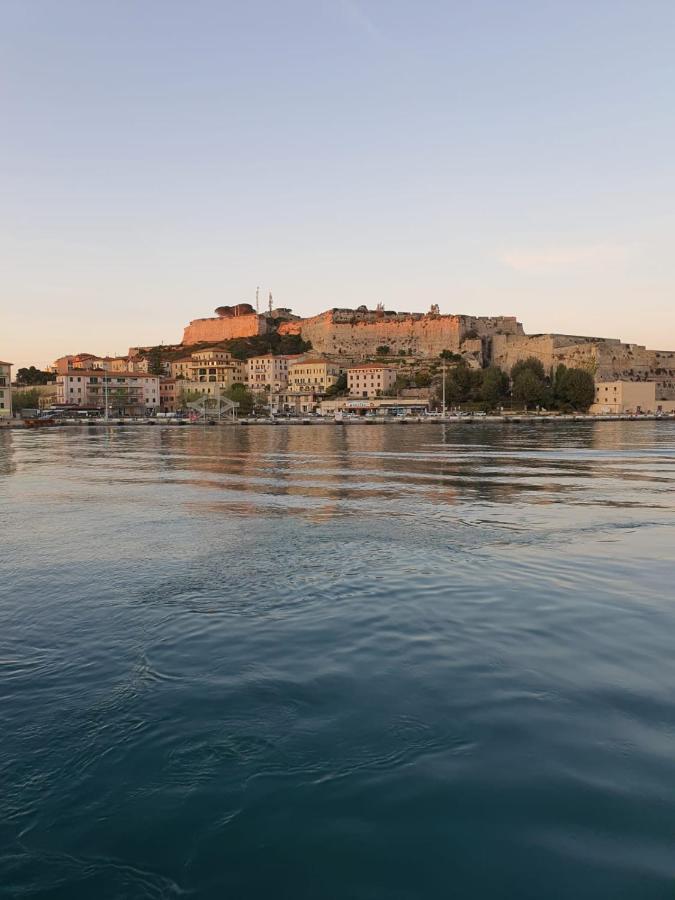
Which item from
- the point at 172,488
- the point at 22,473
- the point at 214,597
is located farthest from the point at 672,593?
the point at 22,473

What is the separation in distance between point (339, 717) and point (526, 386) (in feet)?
311

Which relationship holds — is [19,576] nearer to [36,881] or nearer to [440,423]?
[36,881]

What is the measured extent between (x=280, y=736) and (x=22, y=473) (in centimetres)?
2369

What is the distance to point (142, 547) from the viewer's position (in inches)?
477

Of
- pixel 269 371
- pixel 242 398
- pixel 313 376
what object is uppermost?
pixel 269 371

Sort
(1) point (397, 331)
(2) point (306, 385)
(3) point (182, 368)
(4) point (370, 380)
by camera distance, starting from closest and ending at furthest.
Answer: (4) point (370, 380) < (2) point (306, 385) < (3) point (182, 368) < (1) point (397, 331)

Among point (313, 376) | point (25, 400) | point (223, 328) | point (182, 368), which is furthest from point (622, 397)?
point (25, 400)

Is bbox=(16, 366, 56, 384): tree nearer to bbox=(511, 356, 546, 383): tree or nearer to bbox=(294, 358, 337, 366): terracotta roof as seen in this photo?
bbox=(294, 358, 337, 366): terracotta roof

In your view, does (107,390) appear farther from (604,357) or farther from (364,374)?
(604,357)

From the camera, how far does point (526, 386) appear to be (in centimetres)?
9656

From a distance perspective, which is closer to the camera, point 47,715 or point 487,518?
point 47,715

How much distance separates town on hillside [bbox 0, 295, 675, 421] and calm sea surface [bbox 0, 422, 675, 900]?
270 ft

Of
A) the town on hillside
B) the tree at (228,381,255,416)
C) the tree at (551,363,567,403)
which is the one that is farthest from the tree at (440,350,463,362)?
the tree at (228,381,255,416)

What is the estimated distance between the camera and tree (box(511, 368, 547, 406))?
96.6 metres
